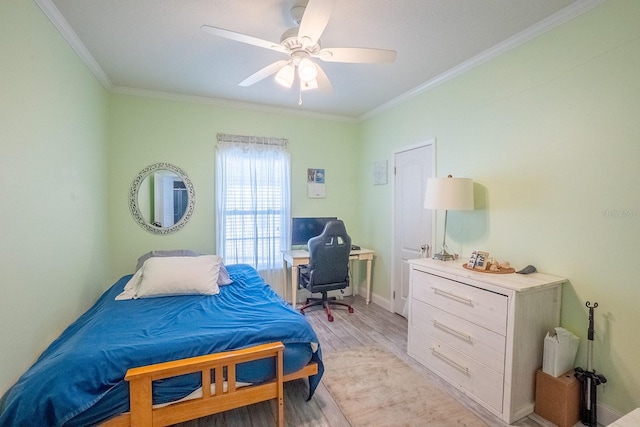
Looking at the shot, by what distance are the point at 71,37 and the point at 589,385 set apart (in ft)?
13.2

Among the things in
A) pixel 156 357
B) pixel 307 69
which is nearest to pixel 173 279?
pixel 156 357

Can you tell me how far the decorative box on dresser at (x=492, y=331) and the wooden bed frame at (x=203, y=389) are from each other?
3.93ft

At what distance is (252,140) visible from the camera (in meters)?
3.60

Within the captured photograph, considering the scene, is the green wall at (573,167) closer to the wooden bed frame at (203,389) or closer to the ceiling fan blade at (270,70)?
the ceiling fan blade at (270,70)

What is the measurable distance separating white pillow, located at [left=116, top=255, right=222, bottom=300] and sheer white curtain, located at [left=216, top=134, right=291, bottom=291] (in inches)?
39.7

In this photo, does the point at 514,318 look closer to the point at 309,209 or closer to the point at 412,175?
the point at 412,175

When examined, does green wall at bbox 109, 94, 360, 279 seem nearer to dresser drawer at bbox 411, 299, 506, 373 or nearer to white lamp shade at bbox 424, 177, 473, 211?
white lamp shade at bbox 424, 177, 473, 211

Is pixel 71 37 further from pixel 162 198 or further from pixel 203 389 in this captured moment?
pixel 203 389

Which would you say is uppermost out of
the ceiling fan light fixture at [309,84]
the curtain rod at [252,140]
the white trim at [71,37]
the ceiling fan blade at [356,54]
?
the white trim at [71,37]

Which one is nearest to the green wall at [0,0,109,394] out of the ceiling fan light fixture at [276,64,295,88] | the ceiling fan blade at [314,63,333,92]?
the ceiling fan light fixture at [276,64,295,88]

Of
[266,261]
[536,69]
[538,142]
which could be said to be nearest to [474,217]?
[538,142]

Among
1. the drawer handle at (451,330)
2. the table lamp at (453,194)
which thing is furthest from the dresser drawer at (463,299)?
the table lamp at (453,194)

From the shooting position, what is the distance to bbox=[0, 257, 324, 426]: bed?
1.26 m

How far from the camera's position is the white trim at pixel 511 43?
178 cm
